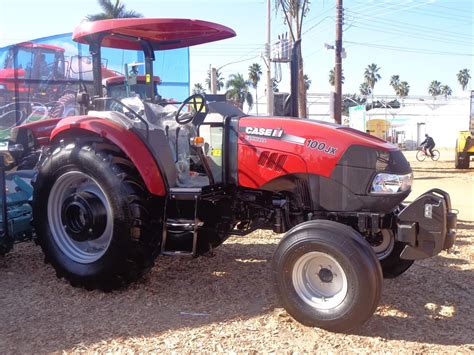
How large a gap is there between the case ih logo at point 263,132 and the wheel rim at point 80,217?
125 cm

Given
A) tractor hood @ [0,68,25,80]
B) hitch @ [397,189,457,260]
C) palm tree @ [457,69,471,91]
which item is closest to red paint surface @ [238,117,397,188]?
hitch @ [397,189,457,260]

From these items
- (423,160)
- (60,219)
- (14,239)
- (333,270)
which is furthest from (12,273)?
(423,160)

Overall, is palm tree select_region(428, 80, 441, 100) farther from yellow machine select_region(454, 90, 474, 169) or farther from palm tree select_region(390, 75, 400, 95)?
yellow machine select_region(454, 90, 474, 169)

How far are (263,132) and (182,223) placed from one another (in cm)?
97

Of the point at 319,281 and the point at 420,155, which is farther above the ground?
the point at 319,281

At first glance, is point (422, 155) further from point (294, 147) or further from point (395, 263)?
point (294, 147)

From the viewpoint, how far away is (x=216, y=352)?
3.03 m

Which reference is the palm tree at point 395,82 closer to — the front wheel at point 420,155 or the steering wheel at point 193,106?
the front wheel at point 420,155

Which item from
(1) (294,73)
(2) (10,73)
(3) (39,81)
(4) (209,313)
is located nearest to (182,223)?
(4) (209,313)

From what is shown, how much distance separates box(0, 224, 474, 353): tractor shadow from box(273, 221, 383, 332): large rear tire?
17 cm

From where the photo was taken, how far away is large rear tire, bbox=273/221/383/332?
3082 millimetres

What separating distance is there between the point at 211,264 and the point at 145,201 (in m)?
1.26

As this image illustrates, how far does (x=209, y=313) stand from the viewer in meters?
3.65

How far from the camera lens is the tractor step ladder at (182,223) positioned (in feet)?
12.6
